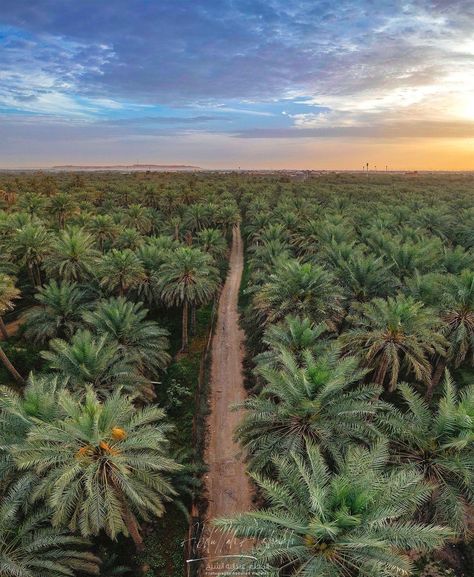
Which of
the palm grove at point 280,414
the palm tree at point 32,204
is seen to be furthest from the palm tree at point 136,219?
the palm grove at point 280,414

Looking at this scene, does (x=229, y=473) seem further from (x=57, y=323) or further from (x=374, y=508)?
(x=57, y=323)

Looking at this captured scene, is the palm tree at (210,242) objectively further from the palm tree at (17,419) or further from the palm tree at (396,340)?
the palm tree at (17,419)

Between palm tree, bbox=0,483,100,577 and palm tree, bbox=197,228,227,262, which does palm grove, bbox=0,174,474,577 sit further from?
palm tree, bbox=197,228,227,262

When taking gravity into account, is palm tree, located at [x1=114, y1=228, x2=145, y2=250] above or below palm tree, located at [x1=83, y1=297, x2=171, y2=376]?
above

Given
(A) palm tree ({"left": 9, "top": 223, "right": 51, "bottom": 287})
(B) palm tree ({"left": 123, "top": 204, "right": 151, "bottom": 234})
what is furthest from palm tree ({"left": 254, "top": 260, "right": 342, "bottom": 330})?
(B) palm tree ({"left": 123, "top": 204, "right": 151, "bottom": 234})

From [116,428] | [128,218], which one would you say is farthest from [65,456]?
[128,218]

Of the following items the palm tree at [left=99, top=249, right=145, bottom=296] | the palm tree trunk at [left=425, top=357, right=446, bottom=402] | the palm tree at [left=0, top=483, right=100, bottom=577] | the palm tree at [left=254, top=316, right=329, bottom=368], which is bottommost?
the palm tree at [left=0, top=483, right=100, bottom=577]

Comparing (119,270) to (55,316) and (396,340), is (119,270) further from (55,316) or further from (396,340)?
(396,340)
